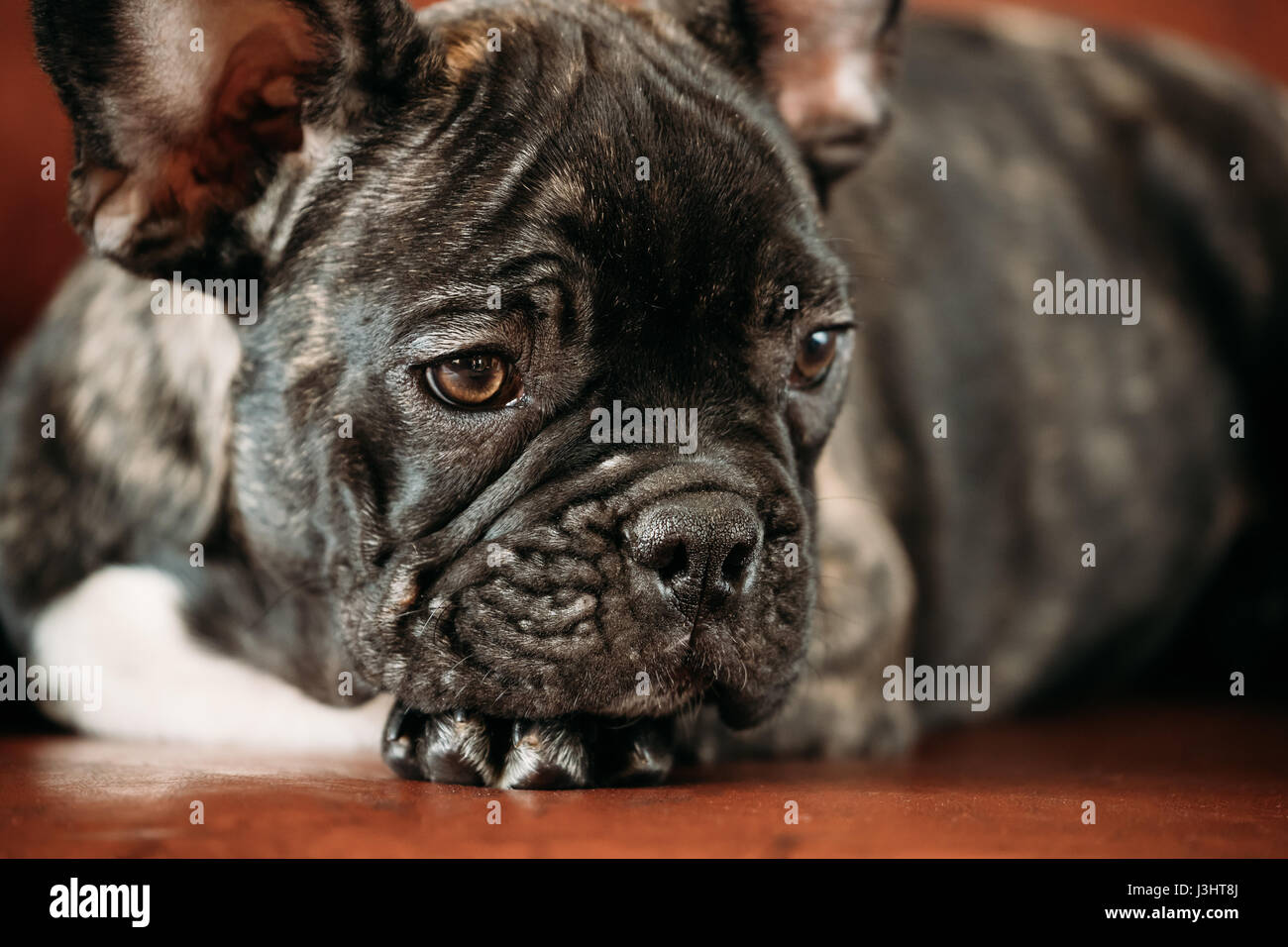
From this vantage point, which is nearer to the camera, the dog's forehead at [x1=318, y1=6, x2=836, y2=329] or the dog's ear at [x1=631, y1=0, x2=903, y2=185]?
the dog's forehead at [x1=318, y1=6, x2=836, y2=329]

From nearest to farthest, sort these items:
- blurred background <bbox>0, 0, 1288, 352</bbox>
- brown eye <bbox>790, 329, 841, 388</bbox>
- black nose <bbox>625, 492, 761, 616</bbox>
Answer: black nose <bbox>625, 492, 761, 616</bbox> < brown eye <bbox>790, 329, 841, 388</bbox> < blurred background <bbox>0, 0, 1288, 352</bbox>

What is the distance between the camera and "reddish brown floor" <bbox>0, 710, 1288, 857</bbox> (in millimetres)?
1357

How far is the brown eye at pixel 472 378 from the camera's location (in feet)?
5.42

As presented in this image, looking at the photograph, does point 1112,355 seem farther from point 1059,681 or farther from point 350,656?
point 350,656

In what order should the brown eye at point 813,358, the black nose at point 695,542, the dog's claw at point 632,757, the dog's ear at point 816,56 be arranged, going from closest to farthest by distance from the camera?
the black nose at point 695,542
the dog's claw at point 632,757
the brown eye at point 813,358
the dog's ear at point 816,56

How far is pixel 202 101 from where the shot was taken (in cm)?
180

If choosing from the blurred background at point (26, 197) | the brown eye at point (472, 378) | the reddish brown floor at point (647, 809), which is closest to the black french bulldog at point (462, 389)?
the brown eye at point (472, 378)

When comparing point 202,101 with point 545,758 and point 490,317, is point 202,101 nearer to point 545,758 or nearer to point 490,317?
point 490,317

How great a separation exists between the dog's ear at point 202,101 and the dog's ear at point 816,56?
52 cm

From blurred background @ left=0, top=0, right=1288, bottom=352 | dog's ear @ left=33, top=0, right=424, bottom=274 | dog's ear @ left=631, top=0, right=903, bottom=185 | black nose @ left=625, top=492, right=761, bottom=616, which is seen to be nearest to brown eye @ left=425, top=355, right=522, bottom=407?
black nose @ left=625, top=492, right=761, bottom=616

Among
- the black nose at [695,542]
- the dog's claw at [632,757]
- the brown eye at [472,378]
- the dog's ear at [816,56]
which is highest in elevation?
the dog's ear at [816,56]

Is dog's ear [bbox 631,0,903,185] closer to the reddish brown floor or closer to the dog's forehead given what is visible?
the dog's forehead

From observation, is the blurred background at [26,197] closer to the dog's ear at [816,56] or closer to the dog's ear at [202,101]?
the dog's ear at [202,101]

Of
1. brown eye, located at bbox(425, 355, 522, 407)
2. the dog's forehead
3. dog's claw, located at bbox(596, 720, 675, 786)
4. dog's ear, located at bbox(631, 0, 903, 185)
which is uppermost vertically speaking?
dog's ear, located at bbox(631, 0, 903, 185)
